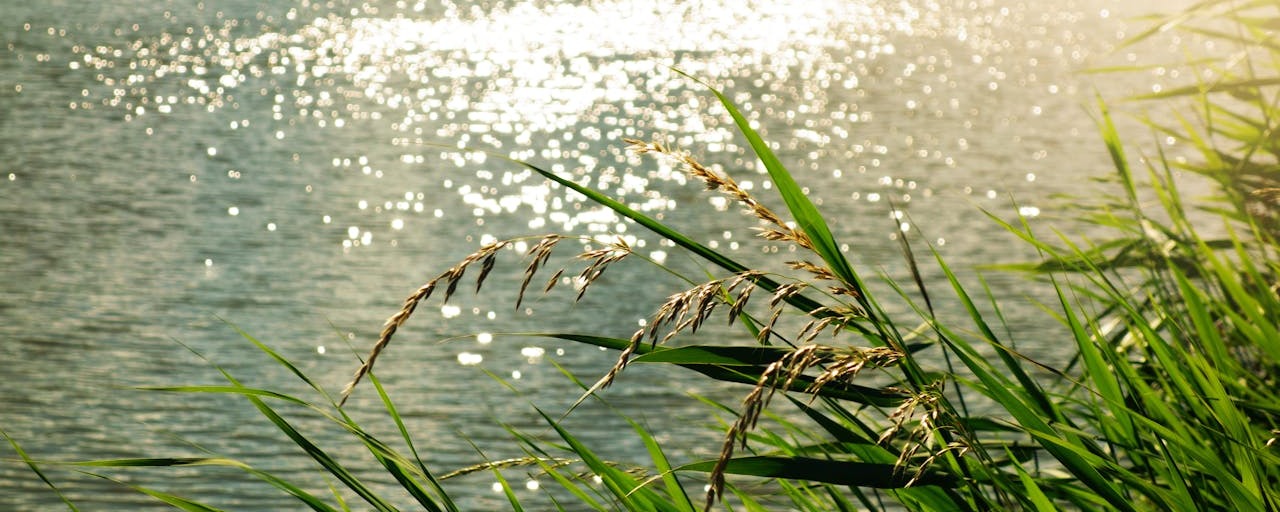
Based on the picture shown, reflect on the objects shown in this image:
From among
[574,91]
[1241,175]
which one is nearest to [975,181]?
[574,91]

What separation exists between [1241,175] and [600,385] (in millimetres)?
2583

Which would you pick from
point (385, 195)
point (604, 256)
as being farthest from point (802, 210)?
point (385, 195)

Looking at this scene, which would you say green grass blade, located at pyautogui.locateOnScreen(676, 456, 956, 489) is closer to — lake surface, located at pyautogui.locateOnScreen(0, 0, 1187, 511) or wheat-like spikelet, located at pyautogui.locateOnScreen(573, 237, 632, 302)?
wheat-like spikelet, located at pyautogui.locateOnScreen(573, 237, 632, 302)

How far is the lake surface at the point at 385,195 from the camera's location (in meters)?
7.00

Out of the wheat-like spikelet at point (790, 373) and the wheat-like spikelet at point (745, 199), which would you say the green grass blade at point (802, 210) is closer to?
the wheat-like spikelet at point (745, 199)

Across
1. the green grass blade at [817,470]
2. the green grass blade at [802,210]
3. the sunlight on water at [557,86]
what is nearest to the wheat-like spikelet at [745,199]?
the green grass blade at [802,210]

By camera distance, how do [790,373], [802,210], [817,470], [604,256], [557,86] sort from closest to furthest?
[790,373], [604,256], [817,470], [802,210], [557,86]

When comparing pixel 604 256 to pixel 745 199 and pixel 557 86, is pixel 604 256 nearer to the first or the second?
pixel 745 199

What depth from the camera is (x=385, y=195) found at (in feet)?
43.1

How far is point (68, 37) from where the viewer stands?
81.8 ft

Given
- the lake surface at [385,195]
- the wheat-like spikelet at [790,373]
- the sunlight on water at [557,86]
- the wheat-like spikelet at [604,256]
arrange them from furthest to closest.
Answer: the sunlight on water at [557,86] < the lake surface at [385,195] < the wheat-like spikelet at [604,256] < the wheat-like spikelet at [790,373]

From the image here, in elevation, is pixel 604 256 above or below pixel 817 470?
above

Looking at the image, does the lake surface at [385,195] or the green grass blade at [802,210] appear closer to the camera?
the green grass blade at [802,210]

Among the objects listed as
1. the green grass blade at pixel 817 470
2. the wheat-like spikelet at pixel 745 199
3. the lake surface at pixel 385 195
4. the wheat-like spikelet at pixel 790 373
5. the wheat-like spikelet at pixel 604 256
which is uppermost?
the wheat-like spikelet at pixel 745 199
